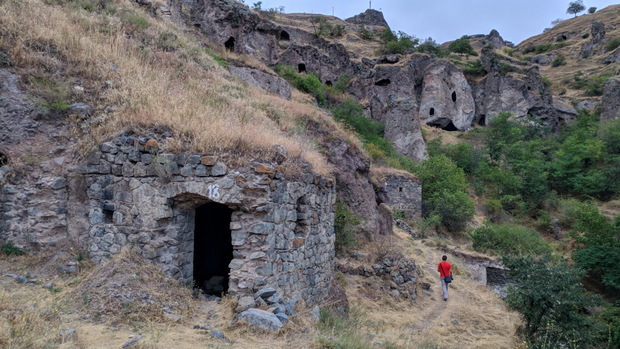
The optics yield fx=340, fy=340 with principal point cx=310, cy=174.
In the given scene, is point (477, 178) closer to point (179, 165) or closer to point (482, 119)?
point (482, 119)

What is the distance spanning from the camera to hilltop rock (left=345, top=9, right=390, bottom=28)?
65750mm

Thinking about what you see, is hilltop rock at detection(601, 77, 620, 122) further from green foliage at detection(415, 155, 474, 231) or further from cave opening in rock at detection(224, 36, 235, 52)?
cave opening in rock at detection(224, 36, 235, 52)

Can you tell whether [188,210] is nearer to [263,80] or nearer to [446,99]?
[263,80]

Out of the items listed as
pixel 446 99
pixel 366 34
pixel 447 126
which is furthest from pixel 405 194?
pixel 366 34

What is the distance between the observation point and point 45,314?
403cm

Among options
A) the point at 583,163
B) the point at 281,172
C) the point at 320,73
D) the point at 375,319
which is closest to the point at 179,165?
the point at 281,172

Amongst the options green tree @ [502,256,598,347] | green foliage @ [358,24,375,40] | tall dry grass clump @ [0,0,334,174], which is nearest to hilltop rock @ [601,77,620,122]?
green foliage @ [358,24,375,40]

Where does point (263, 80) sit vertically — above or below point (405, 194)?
above

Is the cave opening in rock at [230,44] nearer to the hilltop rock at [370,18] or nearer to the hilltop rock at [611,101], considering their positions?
the hilltop rock at [611,101]

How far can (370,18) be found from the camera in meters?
66.1

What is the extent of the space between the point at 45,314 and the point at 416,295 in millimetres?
8403

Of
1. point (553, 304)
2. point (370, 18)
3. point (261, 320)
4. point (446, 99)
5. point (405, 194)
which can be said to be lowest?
point (553, 304)

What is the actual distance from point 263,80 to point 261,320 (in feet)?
48.7

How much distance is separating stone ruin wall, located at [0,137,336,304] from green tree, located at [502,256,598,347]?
525 cm
